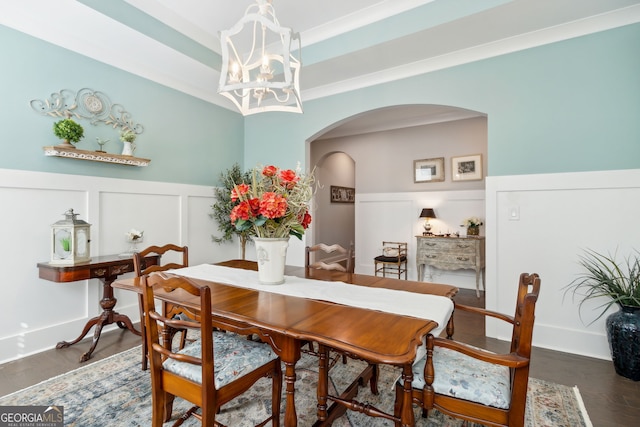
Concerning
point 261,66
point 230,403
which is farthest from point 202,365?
point 261,66

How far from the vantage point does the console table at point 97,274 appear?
246 centimetres

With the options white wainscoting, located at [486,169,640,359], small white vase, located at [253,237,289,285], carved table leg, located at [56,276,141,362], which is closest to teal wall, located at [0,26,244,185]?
carved table leg, located at [56,276,141,362]

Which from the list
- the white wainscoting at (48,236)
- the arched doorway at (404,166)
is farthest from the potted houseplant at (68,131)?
the arched doorway at (404,166)

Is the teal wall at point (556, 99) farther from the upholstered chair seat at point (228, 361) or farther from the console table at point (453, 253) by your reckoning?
the upholstered chair seat at point (228, 361)

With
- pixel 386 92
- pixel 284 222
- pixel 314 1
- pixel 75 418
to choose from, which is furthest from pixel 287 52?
pixel 75 418

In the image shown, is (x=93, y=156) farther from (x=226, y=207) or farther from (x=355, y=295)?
(x=355, y=295)

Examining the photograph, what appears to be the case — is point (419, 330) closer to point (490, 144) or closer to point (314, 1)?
point (490, 144)

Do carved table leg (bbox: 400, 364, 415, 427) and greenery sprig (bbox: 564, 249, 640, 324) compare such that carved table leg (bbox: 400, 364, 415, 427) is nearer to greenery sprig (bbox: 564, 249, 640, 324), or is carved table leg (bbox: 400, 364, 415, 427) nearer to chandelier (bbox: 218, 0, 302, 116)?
chandelier (bbox: 218, 0, 302, 116)

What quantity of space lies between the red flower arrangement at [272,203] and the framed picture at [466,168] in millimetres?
3892

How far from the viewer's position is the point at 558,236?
9.01 ft

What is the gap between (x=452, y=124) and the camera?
201 inches

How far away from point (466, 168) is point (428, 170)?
0.59 metres

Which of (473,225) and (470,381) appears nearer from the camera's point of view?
(470,381)

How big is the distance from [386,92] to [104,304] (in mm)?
3573
